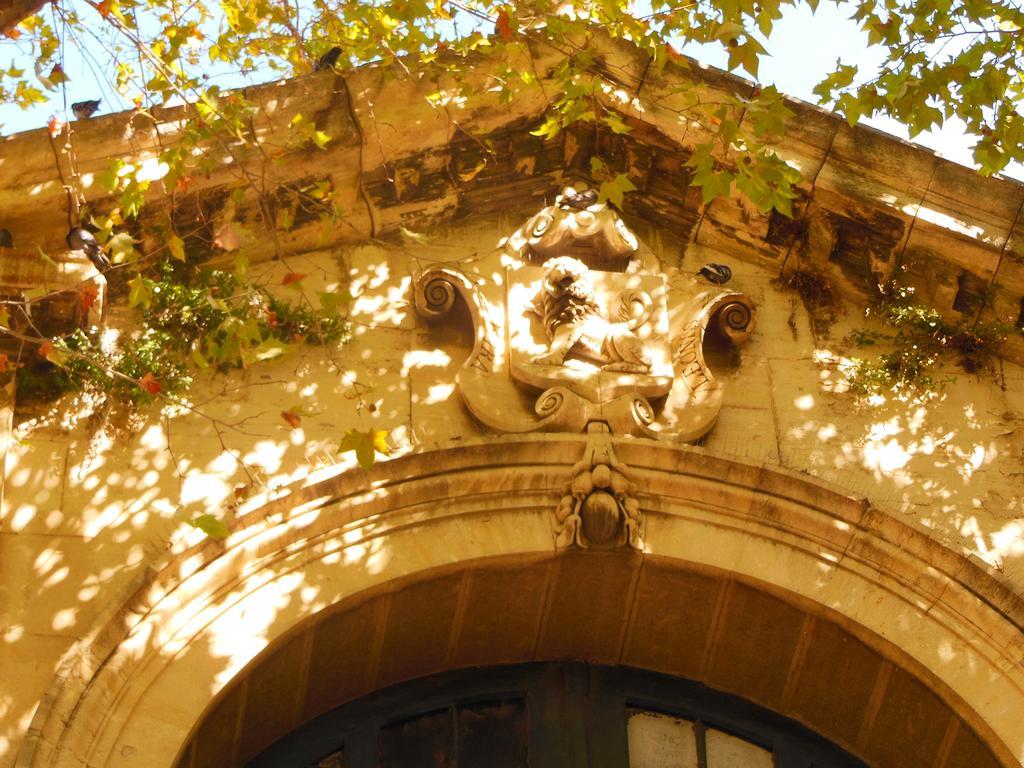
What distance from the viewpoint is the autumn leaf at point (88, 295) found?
27.0 feet

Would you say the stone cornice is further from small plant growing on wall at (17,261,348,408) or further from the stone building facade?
small plant growing on wall at (17,261,348,408)

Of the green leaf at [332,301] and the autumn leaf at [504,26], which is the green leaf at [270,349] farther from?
the autumn leaf at [504,26]

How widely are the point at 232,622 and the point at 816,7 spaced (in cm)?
355

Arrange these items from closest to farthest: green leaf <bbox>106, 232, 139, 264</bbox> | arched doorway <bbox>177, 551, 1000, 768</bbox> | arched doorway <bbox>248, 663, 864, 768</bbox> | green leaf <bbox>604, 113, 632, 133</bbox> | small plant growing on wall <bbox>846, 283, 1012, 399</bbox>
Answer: arched doorway <bbox>177, 551, 1000, 768</bbox>
arched doorway <bbox>248, 663, 864, 768</bbox>
green leaf <bbox>106, 232, 139, 264</bbox>
small plant growing on wall <bbox>846, 283, 1012, 399</bbox>
green leaf <bbox>604, 113, 632, 133</bbox>

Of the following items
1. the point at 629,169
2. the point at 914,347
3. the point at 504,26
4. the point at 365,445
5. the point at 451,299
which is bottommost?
the point at 365,445

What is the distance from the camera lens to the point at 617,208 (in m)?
9.34

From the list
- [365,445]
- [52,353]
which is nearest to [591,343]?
[365,445]

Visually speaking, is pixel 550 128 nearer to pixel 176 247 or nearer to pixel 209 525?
pixel 176 247

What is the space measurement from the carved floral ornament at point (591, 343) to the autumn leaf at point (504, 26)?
0.85 metres

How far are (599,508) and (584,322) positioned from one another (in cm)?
102

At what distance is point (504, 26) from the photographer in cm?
895

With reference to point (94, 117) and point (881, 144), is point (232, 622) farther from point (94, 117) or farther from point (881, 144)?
point (881, 144)

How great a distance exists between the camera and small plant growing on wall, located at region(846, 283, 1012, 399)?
28.7 feet

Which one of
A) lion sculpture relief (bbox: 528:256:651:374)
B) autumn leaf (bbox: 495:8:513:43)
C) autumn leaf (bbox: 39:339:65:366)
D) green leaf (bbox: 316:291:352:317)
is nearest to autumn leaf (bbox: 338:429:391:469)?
green leaf (bbox: 316:291:352:317)
